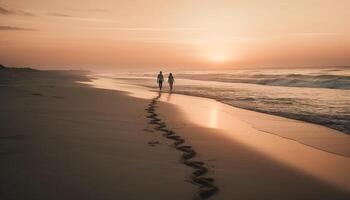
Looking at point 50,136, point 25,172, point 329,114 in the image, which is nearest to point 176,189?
point 25,172

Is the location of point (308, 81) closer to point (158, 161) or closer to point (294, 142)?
point (294, 142)

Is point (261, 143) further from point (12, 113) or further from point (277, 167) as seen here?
point (12, 113)

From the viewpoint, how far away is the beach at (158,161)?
4160mm

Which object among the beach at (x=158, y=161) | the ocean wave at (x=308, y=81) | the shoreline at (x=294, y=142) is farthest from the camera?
the ocean wave at (x=308, y=81)

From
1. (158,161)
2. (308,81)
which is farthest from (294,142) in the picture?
(308,81)

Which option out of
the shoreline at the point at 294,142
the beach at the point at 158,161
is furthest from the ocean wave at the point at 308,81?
the beach at the point at 158,161

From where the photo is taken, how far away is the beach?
13.6ft

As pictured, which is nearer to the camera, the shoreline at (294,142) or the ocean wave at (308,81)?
the shoreline at (294,142)

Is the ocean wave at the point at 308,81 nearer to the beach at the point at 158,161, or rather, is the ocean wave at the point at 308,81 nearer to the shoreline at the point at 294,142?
the shoreline at the point at 294,142

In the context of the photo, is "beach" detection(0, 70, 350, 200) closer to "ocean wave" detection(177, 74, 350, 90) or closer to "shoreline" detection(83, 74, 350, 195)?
"shoreline" detection(83, 74, 350, 195)

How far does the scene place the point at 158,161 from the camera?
5547 mm

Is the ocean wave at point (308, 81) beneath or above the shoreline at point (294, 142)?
above

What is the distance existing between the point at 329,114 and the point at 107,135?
9.96 m

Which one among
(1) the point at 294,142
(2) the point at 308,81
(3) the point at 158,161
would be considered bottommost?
(1) the point at 294,142
